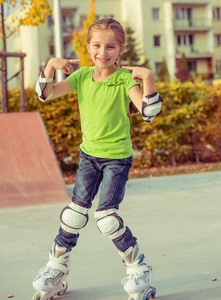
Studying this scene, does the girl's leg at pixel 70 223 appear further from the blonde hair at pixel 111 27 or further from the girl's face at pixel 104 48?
the blonde hair at pixel 111 27

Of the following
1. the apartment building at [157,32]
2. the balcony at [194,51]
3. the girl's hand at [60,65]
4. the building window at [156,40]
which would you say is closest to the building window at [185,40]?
the apartment building at [157,32]

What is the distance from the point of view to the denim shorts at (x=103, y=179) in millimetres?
3211

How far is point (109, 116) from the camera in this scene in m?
3.27

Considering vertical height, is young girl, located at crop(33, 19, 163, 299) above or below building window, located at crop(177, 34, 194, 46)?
below

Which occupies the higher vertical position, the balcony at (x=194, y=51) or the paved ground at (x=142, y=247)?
the balcony at (x=194, y=51)

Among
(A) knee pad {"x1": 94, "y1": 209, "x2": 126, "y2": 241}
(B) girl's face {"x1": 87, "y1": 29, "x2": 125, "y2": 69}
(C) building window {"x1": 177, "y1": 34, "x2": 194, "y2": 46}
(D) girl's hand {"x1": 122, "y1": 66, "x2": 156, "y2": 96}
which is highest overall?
(C) building window {"x1": 177, "y1": 34, "x2": 194, "y2": 46}

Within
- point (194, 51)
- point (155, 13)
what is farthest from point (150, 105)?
point (194, 51)

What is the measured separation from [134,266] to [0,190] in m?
3.80

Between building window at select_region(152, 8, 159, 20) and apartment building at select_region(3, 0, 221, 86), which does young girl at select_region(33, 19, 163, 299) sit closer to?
apartment building at select_region(3, 0, 221, 86)

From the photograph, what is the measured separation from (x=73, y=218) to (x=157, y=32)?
4836cm

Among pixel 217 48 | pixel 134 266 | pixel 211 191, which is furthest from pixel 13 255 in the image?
pixel 217 48

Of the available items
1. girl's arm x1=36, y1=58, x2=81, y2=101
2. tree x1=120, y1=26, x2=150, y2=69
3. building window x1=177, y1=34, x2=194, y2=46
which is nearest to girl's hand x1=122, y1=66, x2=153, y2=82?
girl's arm x1=36, y1=58, x2=81, y2=101

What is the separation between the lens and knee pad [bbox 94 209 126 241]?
3.15 meters

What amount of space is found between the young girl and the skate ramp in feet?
11.2
